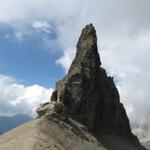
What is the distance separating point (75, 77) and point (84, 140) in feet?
133

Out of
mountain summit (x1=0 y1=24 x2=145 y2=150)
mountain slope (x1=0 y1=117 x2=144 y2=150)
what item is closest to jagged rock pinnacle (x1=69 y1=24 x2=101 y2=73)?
mountain summit (x1=0 y1=24 x2=145 y2=150)

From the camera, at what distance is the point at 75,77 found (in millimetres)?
165875

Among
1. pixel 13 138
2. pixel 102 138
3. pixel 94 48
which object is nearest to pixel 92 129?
pixel 102 138

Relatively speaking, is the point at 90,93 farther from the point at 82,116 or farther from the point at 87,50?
the point at 87,50

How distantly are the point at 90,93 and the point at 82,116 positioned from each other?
12.8 metres

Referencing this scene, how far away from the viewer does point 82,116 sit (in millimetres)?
160625

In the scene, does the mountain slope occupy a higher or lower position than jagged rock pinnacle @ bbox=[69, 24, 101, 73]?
lower

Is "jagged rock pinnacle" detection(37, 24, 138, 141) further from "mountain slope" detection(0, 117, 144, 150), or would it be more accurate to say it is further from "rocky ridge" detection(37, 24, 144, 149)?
"mountain slope" detection(0, 117, 144, 150)

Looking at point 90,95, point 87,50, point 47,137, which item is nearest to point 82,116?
point 90,95

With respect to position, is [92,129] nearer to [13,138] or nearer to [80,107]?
[80,107]

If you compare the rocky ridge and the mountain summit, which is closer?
the mountain summit

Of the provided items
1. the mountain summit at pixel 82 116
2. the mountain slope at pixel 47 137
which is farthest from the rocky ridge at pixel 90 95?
the mountain slope at pixel 47 137

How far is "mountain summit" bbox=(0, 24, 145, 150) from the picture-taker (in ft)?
364

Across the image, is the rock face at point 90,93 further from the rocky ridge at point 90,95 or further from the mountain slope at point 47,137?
the mountain slope at point 47,137
